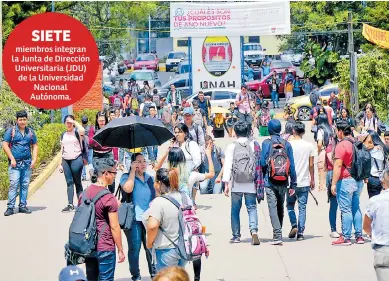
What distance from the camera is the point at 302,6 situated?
49812 millimetres

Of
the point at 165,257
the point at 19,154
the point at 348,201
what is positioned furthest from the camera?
the point at 19,154

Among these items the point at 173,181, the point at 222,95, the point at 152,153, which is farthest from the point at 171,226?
the point at 222,95

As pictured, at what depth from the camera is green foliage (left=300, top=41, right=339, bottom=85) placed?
45.2 metres

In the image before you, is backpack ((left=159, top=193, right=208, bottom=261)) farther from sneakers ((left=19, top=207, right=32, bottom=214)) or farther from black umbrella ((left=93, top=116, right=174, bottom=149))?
sneakers ((left=19, top=207, right=32, bottom=214))

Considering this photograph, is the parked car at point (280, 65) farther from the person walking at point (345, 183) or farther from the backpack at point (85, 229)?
the backpack at point (85, 229)

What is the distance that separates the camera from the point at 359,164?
39.7 ft

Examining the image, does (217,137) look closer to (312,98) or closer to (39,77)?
(312,98)

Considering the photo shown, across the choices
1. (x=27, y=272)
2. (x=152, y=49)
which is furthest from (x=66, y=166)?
(x=152, y=49)

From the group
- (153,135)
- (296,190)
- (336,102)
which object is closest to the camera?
(153,135)

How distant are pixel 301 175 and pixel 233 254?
4.65ft

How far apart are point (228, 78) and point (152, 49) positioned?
51218 mm

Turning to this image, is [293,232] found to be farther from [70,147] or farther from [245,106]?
[245,106]

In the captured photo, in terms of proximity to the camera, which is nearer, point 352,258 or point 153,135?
point 153,135

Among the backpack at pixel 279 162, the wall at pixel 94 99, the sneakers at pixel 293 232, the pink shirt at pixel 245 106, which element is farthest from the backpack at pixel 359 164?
the wall at pixel 94 99
